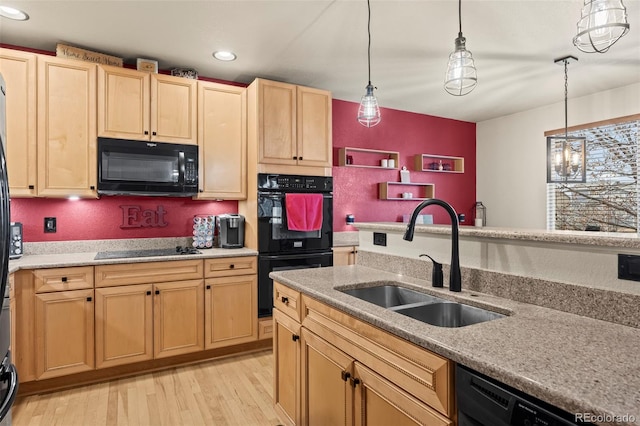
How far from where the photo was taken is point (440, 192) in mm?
5305

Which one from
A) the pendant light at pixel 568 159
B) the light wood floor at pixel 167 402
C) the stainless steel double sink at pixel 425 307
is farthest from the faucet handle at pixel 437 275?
the pendant light at pixel 568 159

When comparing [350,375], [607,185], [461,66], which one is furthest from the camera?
[607,185]

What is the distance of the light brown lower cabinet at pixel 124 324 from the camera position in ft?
8.92

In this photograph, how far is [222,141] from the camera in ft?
11.3

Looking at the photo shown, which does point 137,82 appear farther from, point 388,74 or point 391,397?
point 391,397

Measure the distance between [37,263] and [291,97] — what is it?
241 cm

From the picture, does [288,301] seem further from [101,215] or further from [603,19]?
[101,215]

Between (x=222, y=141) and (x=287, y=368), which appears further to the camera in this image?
(x=222, y=141)

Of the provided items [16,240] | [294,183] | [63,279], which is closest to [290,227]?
[294,183]

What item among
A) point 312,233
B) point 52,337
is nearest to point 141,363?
point 52,337

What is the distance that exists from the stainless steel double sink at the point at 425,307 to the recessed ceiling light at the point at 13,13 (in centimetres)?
275

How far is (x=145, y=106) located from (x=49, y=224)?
1247mm

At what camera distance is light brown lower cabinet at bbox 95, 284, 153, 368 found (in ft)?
8.92

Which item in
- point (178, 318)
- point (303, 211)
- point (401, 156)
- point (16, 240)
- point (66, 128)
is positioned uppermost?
point (401, 156)
